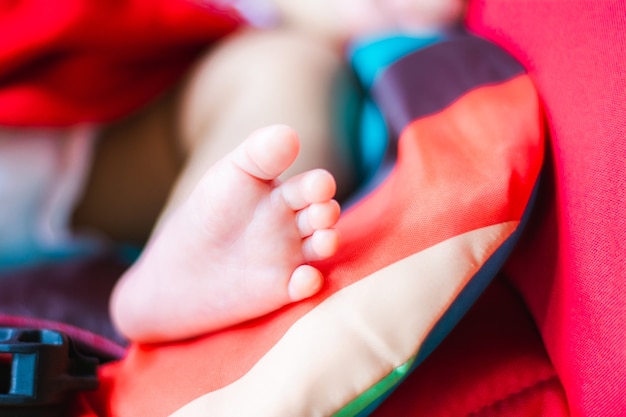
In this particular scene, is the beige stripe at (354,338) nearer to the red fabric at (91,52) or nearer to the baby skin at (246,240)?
the baby skin at (246,240)

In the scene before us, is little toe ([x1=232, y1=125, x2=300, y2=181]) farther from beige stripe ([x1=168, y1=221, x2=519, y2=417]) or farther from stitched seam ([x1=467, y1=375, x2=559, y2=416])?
stitched seam ([x1=467, y1=375, x2=559, y2=416])

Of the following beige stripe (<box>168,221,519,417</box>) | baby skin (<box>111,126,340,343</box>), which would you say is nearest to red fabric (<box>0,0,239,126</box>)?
baby skin (<box>111,126,340,343</box>)

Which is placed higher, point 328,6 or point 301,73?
point 328,6

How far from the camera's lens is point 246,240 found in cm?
42

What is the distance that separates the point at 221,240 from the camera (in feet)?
1.40

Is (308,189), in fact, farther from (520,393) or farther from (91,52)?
(91,52)

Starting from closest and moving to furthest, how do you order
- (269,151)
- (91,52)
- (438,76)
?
(269,151), (438,76), (91,52)

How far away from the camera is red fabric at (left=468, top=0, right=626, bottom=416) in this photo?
0.37m

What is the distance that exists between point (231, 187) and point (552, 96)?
0.23 metres

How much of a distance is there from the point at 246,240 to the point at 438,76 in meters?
0.22

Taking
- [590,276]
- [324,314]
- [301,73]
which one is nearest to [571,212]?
[590,276]

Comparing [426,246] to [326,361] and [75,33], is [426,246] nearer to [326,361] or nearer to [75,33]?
[326,361]

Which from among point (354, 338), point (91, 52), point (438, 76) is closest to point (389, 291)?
point (354, 338)

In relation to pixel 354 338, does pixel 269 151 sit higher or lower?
higher
